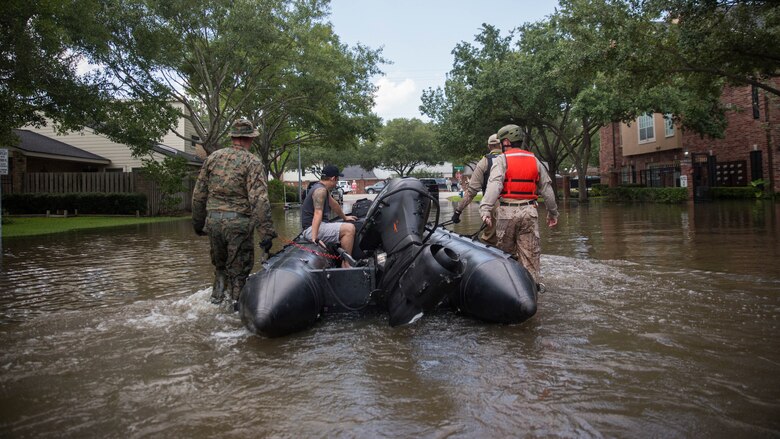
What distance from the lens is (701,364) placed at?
158 inches

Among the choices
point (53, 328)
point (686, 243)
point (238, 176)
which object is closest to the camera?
point (53, 328)

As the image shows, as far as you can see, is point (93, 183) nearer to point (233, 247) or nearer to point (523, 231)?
point (233, 247)

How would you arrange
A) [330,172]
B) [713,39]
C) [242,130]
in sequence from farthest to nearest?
1. [713,39]
2. [330,172]
3. [242,130]

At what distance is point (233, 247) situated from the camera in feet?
19.5

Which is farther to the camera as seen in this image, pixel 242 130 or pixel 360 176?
pixel 360 176

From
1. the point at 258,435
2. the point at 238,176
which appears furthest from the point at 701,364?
the point at 238,176

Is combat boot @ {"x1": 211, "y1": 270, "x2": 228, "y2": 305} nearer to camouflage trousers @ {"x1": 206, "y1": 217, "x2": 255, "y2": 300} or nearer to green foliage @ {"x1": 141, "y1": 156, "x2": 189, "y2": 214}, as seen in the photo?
Result: camouflage trousers @ {"x1": 206, "y1": 217, "x2": 255, "y2": 300}

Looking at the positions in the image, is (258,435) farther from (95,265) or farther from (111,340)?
(95,265)

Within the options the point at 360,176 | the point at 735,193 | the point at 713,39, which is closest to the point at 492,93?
the point at 735,193

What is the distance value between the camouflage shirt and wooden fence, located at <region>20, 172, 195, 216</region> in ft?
71.7

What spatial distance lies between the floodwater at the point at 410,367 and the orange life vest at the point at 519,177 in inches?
46.1

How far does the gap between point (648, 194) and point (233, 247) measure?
2890 centimetres

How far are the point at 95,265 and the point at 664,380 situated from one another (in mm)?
9169

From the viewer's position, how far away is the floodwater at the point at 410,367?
3180mm
